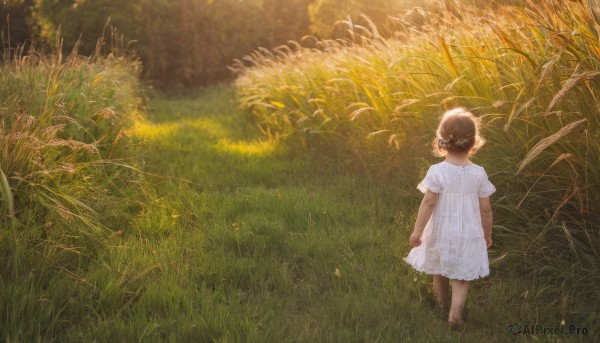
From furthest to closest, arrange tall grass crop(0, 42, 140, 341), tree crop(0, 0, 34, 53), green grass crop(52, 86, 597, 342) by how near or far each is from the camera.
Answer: tree crop(0, 0, 34, 53) → green grass crop(52, 86, 597, 342) → tall grass crop(0, 42, 140, 341)

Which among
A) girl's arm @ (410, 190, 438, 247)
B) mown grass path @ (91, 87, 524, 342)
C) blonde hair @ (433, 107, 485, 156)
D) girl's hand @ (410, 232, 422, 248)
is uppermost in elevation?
blonde hair @ (433, 107, 485, 156)

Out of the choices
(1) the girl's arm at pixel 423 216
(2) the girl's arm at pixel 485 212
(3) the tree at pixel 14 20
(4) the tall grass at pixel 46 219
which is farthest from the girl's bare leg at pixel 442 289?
(3) the tree at pixel 14 20

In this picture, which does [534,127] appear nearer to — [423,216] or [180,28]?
[423,216]

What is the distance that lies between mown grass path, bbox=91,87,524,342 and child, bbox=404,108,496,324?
9.1 inches

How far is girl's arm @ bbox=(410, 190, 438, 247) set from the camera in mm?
3145

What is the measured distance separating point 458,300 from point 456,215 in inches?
17.7

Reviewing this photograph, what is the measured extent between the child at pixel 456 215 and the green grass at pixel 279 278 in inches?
8.7

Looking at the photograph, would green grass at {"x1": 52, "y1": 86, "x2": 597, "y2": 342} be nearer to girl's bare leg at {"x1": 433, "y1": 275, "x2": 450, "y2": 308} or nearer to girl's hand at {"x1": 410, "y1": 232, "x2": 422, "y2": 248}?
girl's bare leg at {"x1": 433, "y1": 275, "x2": 450, "y2": 308}

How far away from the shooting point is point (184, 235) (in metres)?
4.25

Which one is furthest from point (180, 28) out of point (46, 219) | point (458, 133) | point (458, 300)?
point (458, 300)

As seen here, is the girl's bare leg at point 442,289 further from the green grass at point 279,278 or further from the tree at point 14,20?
the tree at point 14,20

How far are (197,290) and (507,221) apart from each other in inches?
78.3

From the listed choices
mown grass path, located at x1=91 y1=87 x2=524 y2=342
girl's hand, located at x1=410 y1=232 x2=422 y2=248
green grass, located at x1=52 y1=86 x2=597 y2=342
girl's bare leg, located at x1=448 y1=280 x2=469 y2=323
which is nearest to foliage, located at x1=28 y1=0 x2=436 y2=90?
mown grass path, located at x1=91 y1=87 x2=524 y2=342

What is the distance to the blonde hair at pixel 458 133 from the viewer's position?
3119mm
